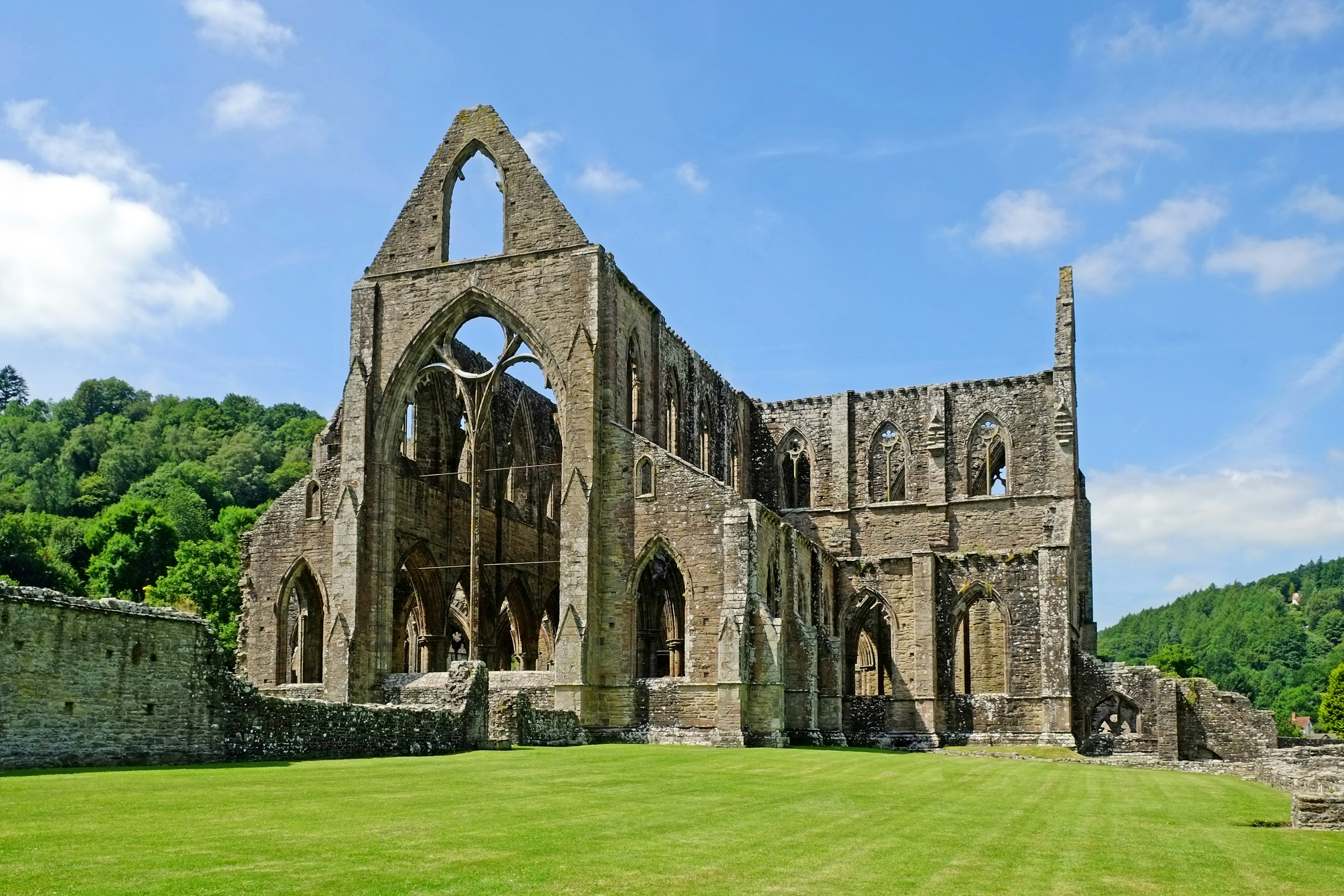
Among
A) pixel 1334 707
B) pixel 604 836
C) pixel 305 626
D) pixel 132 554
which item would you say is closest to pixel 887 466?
pixel 305 626

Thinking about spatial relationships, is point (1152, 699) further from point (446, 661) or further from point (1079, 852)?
point (1079, 852)

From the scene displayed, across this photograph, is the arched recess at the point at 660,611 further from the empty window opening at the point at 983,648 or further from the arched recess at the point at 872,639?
the empty window opening at the point at 983,648

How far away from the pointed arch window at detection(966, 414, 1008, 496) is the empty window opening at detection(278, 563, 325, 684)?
2176cm

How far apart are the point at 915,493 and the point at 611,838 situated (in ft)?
118

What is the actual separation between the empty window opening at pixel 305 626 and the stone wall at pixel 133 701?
14.6 metres

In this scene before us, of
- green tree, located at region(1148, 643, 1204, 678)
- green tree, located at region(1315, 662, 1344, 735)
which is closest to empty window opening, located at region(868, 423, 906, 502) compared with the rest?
green tree, located at region(1148, 643, 1204, 678)

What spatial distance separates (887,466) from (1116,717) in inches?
522

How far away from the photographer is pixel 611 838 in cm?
1148

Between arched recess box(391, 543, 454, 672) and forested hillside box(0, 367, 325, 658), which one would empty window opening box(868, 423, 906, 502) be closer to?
arched recess box(391, 543, 454, 672)

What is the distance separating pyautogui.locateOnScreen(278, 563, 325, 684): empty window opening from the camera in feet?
117

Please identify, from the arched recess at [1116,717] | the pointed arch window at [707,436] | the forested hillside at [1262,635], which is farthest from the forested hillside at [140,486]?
the forested hillside at [1262,635]

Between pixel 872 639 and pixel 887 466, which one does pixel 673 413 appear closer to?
pixel 887 466

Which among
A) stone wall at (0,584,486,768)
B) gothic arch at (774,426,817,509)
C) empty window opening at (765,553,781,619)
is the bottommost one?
stone wall at (0,584,486,768)

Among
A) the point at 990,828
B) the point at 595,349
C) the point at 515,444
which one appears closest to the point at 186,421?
the point at 515,444
